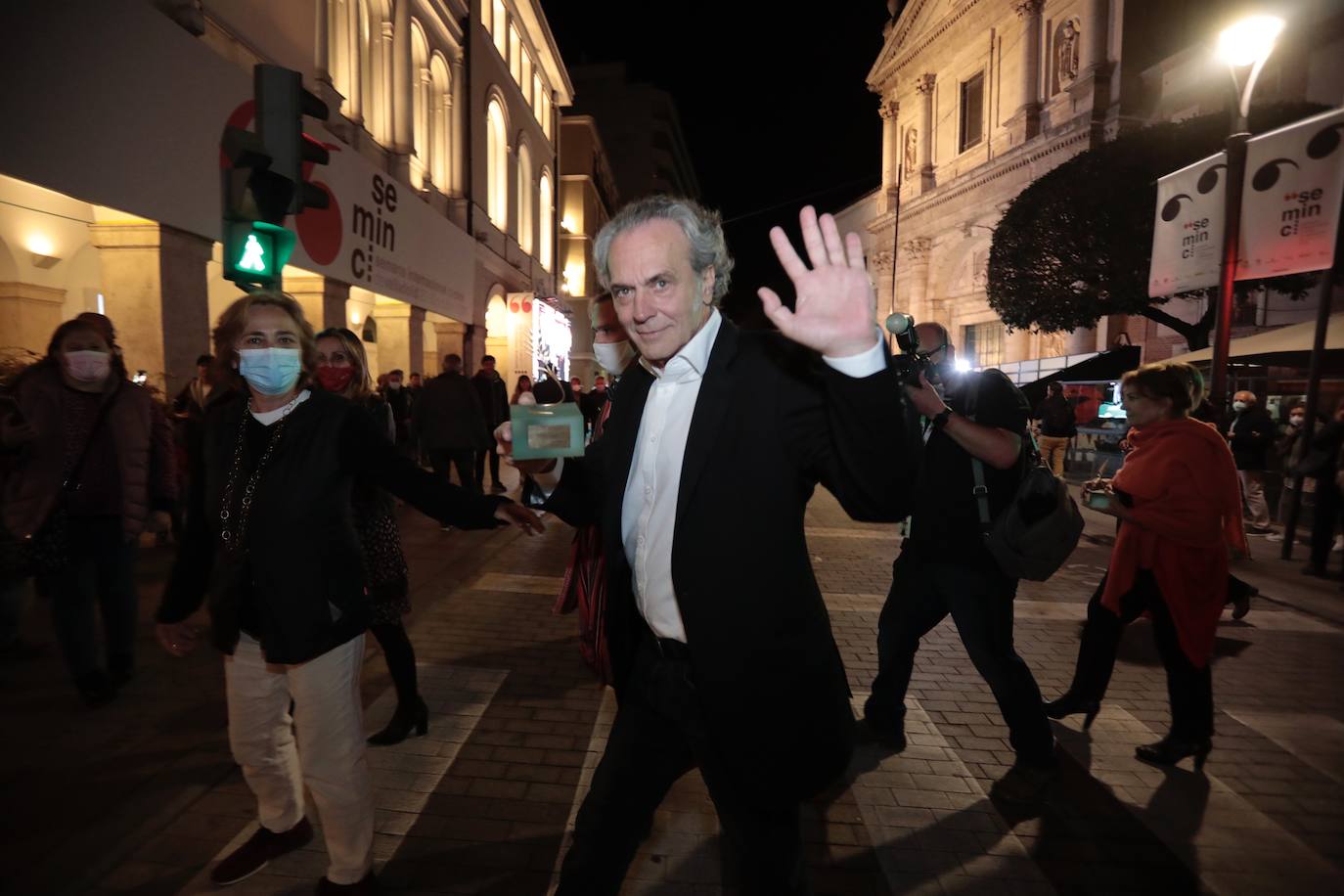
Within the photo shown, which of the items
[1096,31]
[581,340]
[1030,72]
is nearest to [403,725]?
[1096,31]

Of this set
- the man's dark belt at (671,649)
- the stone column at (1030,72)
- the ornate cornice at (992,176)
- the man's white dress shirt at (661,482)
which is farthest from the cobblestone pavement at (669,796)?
the stone column at (1030,72)

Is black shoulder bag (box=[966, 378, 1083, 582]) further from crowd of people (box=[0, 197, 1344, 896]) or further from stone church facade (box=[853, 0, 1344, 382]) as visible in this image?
stone church facade (box=[853, 0, 1344, 382])

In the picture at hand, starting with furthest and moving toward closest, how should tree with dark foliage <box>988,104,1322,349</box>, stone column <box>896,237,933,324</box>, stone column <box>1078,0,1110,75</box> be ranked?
stone column <box>896,237,933,324</box> → stone column <box>1078,0,1110,75</box> → tree with dark foliage <box>988,104,1322,349</box>

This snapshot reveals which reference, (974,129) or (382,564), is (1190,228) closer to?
(382,564)

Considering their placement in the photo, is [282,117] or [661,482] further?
[282,117]

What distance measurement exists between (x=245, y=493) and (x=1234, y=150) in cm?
1005

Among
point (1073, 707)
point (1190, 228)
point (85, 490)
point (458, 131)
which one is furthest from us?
point (458, 131)

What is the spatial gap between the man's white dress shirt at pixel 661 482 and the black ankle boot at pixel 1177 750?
296cm

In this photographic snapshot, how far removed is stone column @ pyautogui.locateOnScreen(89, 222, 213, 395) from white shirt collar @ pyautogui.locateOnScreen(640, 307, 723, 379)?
827 cm

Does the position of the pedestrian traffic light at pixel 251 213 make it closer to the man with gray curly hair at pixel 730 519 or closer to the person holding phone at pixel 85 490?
the person holding phone at pixel 85 490

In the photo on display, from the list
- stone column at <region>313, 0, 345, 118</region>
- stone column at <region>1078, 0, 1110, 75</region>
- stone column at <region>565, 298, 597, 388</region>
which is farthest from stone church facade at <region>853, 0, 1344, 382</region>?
stone column at <region>313, 0, 345, 118</region>

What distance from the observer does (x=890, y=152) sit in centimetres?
4656

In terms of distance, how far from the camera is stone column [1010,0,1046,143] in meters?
33.4

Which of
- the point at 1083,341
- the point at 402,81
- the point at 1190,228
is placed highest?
the point at 402,81
